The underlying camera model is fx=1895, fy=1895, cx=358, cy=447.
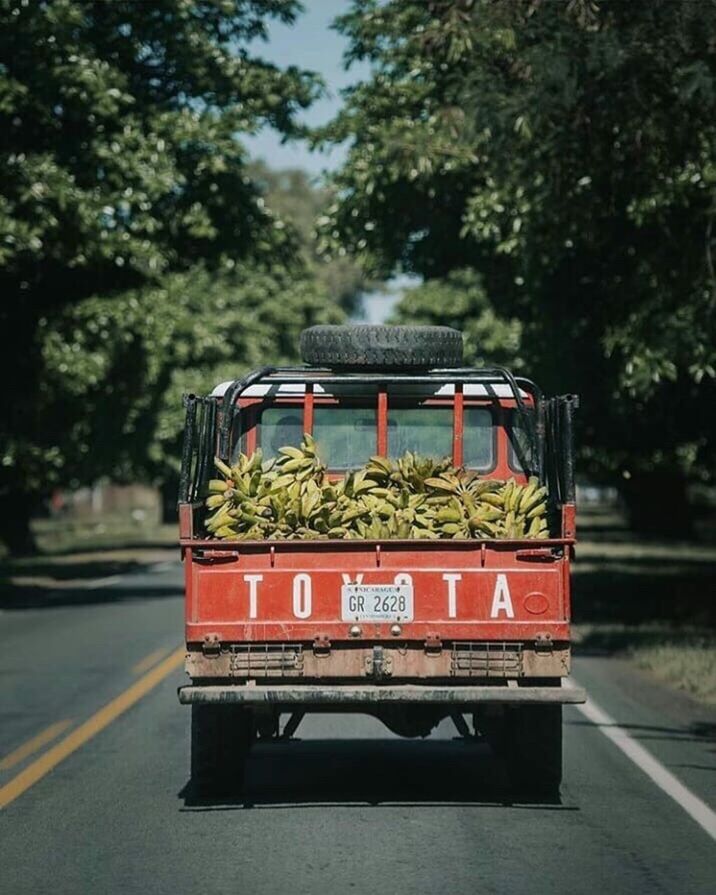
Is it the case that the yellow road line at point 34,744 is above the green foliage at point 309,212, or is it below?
below

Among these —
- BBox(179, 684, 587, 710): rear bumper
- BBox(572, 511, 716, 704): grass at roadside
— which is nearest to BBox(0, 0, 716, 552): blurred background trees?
BBox(572, 511, 716, 704): grass at roadside

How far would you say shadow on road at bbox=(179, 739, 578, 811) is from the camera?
1033 cm

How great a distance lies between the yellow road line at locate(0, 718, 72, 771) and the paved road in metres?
0.02

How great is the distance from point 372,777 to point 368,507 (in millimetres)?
1997

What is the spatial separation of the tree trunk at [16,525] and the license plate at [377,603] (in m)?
40.8

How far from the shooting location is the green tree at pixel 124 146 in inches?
925

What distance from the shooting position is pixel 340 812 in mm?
9922

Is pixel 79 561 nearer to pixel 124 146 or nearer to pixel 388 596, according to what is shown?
pixel 124 146

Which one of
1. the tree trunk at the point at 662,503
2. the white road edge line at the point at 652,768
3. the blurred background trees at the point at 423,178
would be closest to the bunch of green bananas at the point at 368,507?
the white road edge line at the point at 652,768

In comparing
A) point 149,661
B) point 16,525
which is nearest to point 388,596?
point 149,661

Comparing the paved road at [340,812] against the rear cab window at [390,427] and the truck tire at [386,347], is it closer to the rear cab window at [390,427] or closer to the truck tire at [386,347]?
the rear cab window at [390,427]

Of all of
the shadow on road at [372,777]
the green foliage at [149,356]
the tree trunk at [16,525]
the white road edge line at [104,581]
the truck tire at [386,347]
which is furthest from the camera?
the tree trunk at [16,525]

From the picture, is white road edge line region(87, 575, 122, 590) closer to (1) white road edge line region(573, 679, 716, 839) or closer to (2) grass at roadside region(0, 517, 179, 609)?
(2) grass at roadside region(0, 517, 179, 609)

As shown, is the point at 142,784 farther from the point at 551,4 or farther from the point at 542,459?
the point at 551,4
